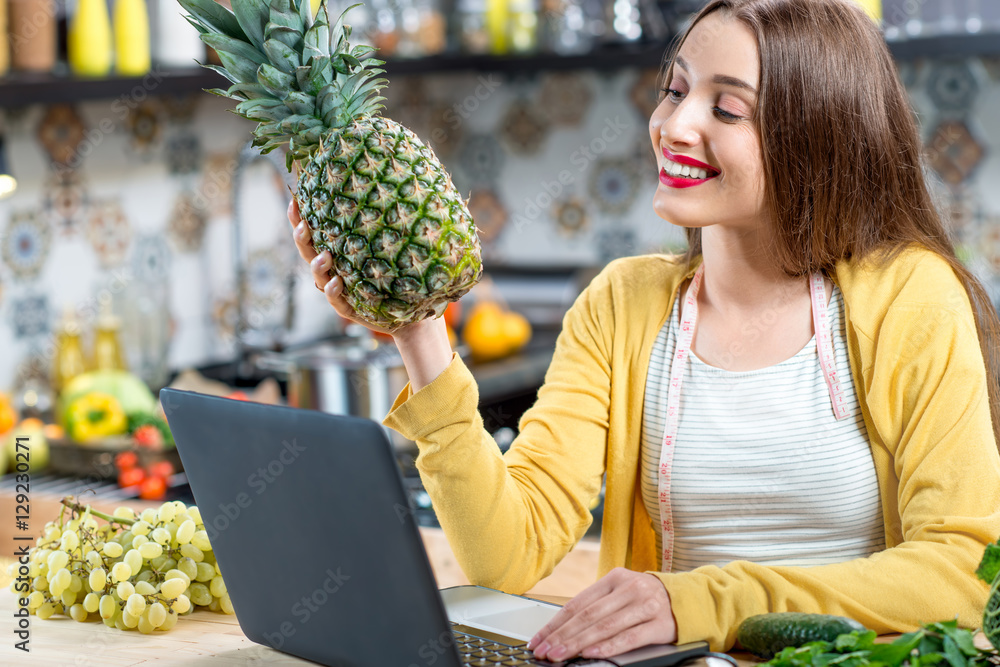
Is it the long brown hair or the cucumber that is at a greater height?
the long brown hair

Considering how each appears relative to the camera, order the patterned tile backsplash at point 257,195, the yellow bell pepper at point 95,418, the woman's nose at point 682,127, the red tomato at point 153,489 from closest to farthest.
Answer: the woman's nose at point 682,127
the red tomato at point 153,489
the yellow bell pepper at point 95,418
the patterned tile backsplash at point 257,195

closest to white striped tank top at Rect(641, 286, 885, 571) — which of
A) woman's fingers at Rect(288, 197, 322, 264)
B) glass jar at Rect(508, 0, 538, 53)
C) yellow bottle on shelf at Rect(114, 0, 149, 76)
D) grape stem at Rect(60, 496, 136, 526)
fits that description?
woman's fingers at Rect(288, 197, 322, 264)

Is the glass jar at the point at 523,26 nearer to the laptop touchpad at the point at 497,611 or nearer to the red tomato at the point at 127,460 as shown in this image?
the red tomato at the point at 127,460

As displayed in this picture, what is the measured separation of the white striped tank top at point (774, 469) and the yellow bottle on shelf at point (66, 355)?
1867 mm

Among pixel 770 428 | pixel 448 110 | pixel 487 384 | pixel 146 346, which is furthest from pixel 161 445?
pixel 448 110

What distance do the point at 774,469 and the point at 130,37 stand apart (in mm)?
1924

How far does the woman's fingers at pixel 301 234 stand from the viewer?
118 cm

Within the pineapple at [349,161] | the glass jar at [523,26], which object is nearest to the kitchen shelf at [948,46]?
the glass jar at [523,26]

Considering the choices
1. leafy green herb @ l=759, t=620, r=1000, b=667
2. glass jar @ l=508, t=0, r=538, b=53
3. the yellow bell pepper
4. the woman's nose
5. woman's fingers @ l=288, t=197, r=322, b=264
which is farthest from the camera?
glass jar @ l=508, t=0, r=538, b=53

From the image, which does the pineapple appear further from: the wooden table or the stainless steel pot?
the stainless steel pot

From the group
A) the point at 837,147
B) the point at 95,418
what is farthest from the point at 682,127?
the point at 95,418

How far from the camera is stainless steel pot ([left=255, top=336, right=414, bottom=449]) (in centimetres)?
249

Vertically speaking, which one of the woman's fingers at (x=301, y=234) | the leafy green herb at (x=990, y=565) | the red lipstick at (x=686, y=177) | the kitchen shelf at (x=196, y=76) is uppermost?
the kitchen shelf at (x=196, y=76)

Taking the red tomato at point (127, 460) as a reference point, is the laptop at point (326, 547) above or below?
above
